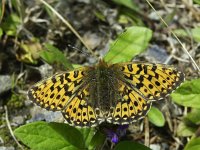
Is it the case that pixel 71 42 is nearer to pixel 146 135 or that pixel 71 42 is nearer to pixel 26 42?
pixel 26 42

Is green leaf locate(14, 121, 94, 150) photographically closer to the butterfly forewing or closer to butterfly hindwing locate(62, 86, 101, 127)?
butterfly hindwing locate(62, 86, 101, 127)

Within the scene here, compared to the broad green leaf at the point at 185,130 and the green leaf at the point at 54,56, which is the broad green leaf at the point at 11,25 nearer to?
the green leaf at the point at 54,56

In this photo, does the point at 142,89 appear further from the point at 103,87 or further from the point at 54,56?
the point at 54,56

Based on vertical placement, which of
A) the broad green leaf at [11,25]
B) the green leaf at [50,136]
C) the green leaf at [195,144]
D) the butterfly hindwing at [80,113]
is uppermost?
the broad green leaf at [11,25]

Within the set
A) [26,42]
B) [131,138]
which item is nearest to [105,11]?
[26,42]

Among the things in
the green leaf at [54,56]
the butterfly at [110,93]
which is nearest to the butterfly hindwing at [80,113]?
the butterfly at [110,93]

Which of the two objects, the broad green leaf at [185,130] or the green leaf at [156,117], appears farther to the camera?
the broad green leaf at [185,130]
